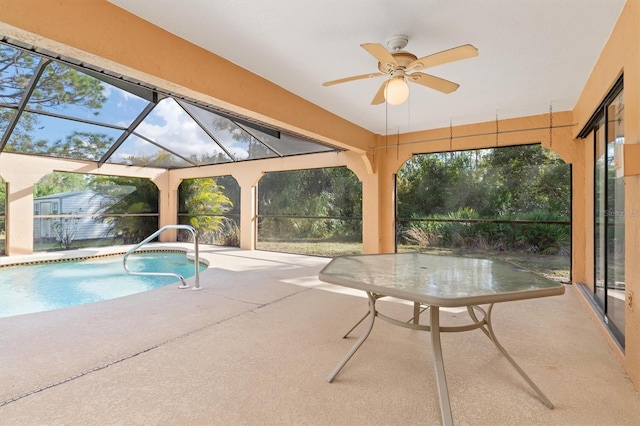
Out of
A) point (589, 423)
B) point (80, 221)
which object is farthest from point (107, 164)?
point (589, 423)

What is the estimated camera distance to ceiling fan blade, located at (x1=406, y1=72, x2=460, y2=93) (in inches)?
99.9

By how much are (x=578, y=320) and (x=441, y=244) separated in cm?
422

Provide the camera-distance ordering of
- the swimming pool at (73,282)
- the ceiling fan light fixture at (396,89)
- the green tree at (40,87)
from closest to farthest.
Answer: the ceiling fan light fixture at (396,89) → the green tree at (40,87) → the swimming pool at (73,282)

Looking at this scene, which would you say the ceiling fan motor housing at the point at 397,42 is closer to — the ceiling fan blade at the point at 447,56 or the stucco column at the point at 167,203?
the ceiling fan blade at the point at 447,56

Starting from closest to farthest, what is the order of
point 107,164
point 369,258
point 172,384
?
point 172,384
point 369,258
point 107,164

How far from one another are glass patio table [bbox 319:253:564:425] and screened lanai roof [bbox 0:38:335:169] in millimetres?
2759

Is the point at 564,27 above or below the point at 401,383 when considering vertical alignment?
above

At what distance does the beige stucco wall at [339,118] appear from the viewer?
1.92 meters

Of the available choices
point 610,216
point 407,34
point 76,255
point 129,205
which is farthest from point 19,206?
point 610,216

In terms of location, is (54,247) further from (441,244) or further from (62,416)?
(441,244)

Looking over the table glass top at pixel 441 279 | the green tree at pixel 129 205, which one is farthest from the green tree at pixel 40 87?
the table glass top at pixel 441 279

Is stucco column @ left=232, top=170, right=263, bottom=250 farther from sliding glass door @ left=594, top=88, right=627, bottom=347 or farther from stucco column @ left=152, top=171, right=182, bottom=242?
sliding glass door @ left=594, top=88, right=627, bottom=347

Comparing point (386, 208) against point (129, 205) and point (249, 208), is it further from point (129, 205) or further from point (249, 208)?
point (129, 205)

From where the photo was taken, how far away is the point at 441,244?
7102 millimetres
